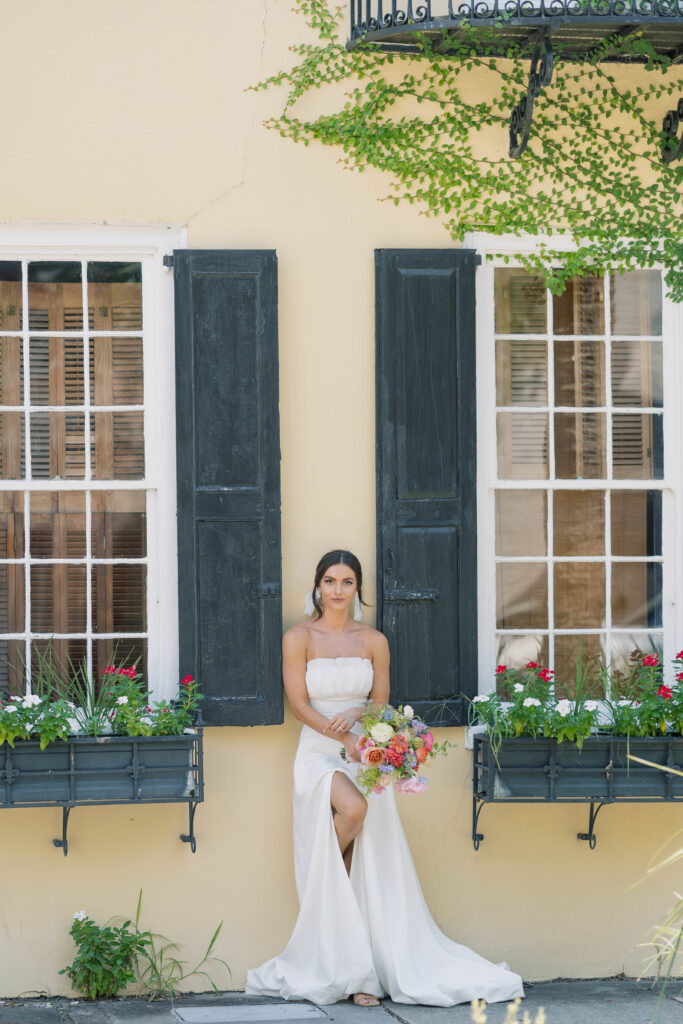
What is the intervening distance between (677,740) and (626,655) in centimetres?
55

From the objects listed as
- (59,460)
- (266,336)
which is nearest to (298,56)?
(266,336)

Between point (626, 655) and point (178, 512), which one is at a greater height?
point (178, 512)

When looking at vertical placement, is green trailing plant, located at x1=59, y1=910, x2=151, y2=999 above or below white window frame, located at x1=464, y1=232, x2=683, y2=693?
below

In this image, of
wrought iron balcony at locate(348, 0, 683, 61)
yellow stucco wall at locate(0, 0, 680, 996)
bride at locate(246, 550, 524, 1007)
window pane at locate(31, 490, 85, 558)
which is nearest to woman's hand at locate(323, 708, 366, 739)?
bride at locate(246, 550, 524, 1007)

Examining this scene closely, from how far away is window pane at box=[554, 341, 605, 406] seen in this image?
538cm

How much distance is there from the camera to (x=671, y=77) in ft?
17.5

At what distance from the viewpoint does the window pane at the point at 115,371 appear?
514 centimetres

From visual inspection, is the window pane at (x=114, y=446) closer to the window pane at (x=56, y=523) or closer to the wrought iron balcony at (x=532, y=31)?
the window pane at (x=56, y=523)

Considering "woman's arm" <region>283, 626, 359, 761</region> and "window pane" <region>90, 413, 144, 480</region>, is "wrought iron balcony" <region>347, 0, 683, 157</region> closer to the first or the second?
"window pane" <region>90, 413, 144, 480</region>

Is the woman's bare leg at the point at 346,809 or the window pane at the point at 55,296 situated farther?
the window pane at the point at 55,296

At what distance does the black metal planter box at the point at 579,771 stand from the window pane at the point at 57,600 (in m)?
1.80

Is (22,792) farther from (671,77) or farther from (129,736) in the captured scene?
(671,77)

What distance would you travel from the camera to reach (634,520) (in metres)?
5.40

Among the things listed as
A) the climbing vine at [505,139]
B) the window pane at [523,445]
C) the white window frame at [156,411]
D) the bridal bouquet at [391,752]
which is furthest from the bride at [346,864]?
the climbing vine at [505,139]
